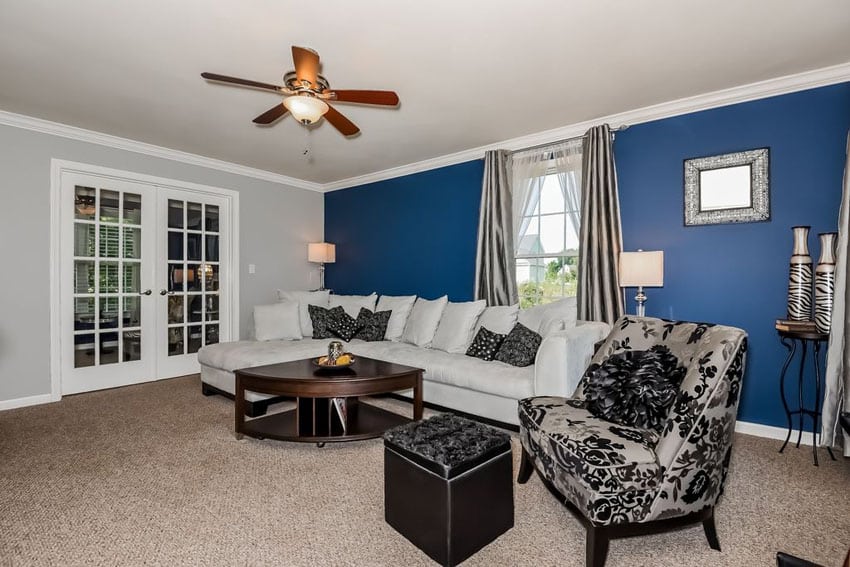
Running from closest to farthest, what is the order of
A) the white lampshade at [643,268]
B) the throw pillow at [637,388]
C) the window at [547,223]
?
the throw pillow at [637,388], the white lampshade at [643,268], the window at [547,223]

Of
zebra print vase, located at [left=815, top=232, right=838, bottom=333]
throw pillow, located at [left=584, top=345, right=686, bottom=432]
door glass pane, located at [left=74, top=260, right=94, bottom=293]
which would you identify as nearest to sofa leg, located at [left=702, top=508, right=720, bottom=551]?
throw pillow, located at [left=584, top=345, right=686, bottom=432]

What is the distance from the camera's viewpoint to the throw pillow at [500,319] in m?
3.69

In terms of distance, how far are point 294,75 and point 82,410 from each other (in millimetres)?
3375

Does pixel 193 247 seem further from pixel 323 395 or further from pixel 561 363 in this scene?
pixel 561 363

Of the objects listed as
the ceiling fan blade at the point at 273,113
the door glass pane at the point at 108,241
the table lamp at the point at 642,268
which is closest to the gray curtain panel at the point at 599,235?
the table lamp at the point at 642,268

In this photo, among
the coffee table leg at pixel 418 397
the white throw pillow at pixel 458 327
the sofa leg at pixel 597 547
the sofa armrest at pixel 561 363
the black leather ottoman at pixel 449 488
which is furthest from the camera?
the white throw pillow at pixel 458 327

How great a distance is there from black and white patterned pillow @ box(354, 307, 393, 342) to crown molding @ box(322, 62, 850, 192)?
186 cm

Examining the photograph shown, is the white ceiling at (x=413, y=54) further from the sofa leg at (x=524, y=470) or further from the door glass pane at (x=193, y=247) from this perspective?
the sofa leg at (x=524, y=470)

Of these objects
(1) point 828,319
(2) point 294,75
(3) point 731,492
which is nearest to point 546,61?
(2) point 294,75

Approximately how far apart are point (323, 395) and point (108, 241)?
321 cm

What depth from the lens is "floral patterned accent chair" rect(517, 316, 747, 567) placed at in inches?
62.4

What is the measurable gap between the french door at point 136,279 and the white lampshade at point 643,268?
4.45 meters

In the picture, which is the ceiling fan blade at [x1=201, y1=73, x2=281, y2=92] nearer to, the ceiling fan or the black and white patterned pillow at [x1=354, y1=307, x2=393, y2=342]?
the ceiling fan

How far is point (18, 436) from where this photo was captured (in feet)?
9.96
